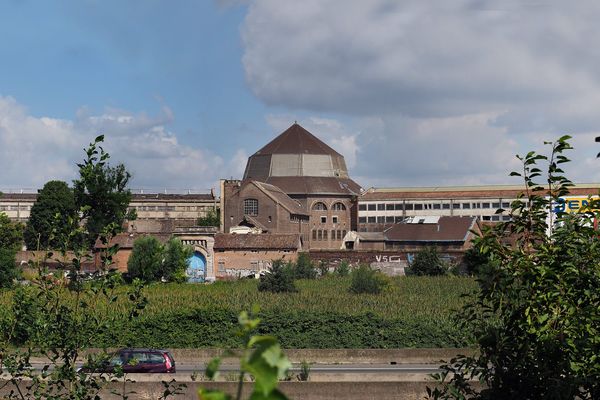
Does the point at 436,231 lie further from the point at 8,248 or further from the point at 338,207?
the point at 8,248

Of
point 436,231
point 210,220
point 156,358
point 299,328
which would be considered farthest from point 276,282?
point 210,220

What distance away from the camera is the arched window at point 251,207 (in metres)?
84.4

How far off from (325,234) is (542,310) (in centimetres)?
8313

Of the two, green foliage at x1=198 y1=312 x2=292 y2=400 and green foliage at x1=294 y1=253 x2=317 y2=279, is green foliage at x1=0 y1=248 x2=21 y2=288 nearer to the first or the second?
green foliage at x1=294 y1=253 x2=317 y2=279

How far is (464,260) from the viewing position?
68.7 m

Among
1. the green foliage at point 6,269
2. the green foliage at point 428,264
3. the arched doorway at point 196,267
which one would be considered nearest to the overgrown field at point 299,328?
the green foliage at point 6,269

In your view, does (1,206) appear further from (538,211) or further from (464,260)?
(538,211)

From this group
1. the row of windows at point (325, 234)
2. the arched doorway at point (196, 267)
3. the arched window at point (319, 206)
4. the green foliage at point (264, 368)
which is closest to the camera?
the green foliage at point (264, 368)

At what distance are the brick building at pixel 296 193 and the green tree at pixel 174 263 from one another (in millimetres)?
19590

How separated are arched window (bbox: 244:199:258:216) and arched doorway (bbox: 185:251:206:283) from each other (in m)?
19.6

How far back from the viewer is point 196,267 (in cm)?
6450

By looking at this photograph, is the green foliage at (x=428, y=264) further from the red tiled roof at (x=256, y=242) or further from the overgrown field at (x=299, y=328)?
the overgrown field at (x=299, y=328)

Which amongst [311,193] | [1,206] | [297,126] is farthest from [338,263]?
[1,206]

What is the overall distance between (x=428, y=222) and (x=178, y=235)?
26.4 metres
